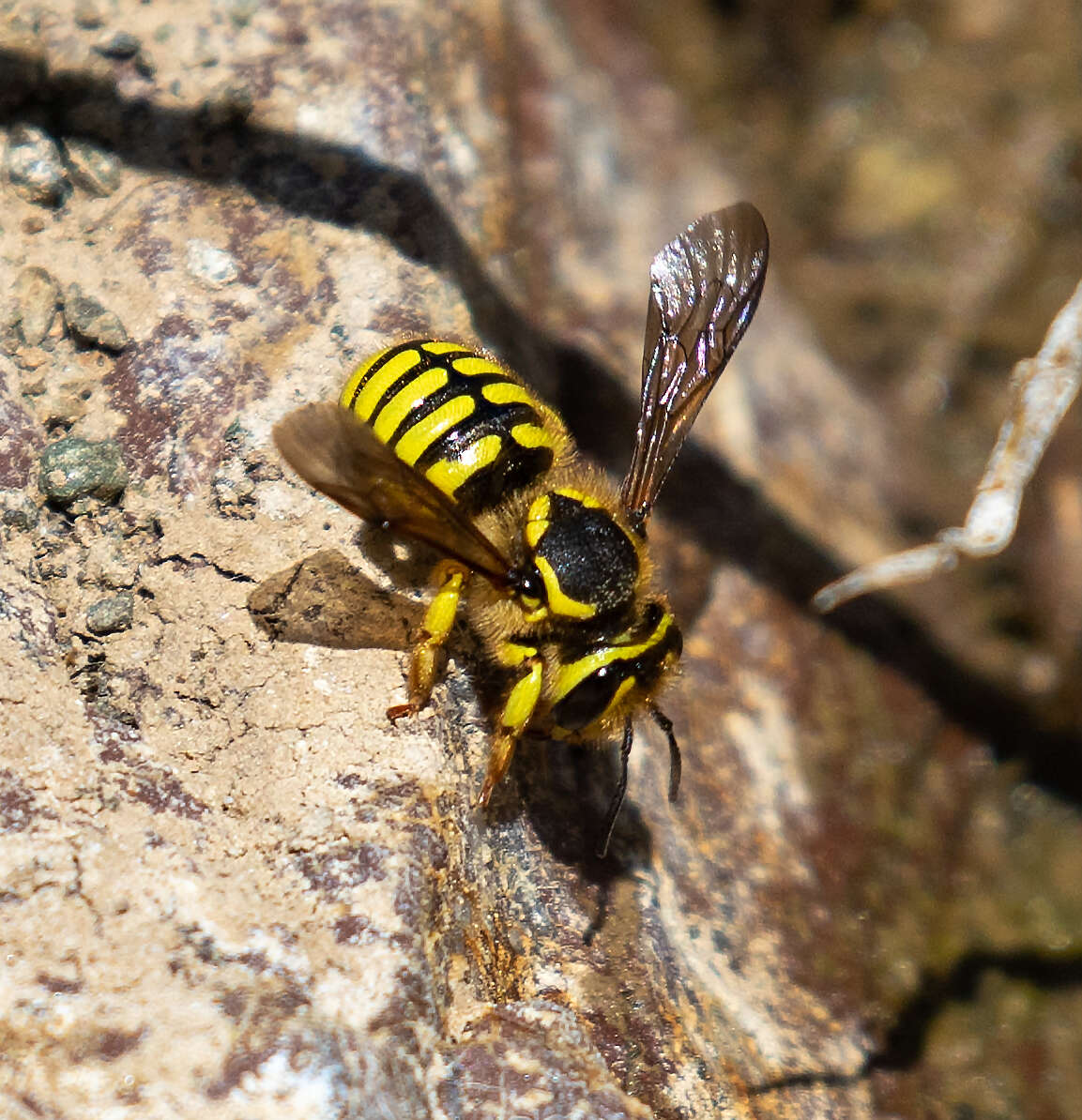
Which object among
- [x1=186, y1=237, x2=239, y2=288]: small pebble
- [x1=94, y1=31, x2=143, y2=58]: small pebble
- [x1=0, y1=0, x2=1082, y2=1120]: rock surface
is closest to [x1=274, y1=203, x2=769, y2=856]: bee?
[x1=0, y1=0, x2=1082, y2=1120]: rock surface

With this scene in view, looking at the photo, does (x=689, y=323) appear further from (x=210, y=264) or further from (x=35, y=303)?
(x=35, y=303)

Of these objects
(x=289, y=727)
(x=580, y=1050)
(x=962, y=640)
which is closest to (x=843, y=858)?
(x=962, y=640)

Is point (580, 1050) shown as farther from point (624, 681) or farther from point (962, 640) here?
point (962, 640)

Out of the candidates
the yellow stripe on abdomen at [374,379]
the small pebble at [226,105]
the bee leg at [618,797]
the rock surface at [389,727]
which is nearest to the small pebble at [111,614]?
the rock surface at [389,727]

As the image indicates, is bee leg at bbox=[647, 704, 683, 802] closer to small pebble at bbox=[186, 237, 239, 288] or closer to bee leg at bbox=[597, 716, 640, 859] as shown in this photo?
bee leg at bbox=[597, 716, 640, 859]

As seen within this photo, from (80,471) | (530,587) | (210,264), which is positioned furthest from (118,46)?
(530,587)

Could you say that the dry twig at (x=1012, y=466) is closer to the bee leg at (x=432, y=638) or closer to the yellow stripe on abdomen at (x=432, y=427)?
the bee leg at (x=432, y=638)
